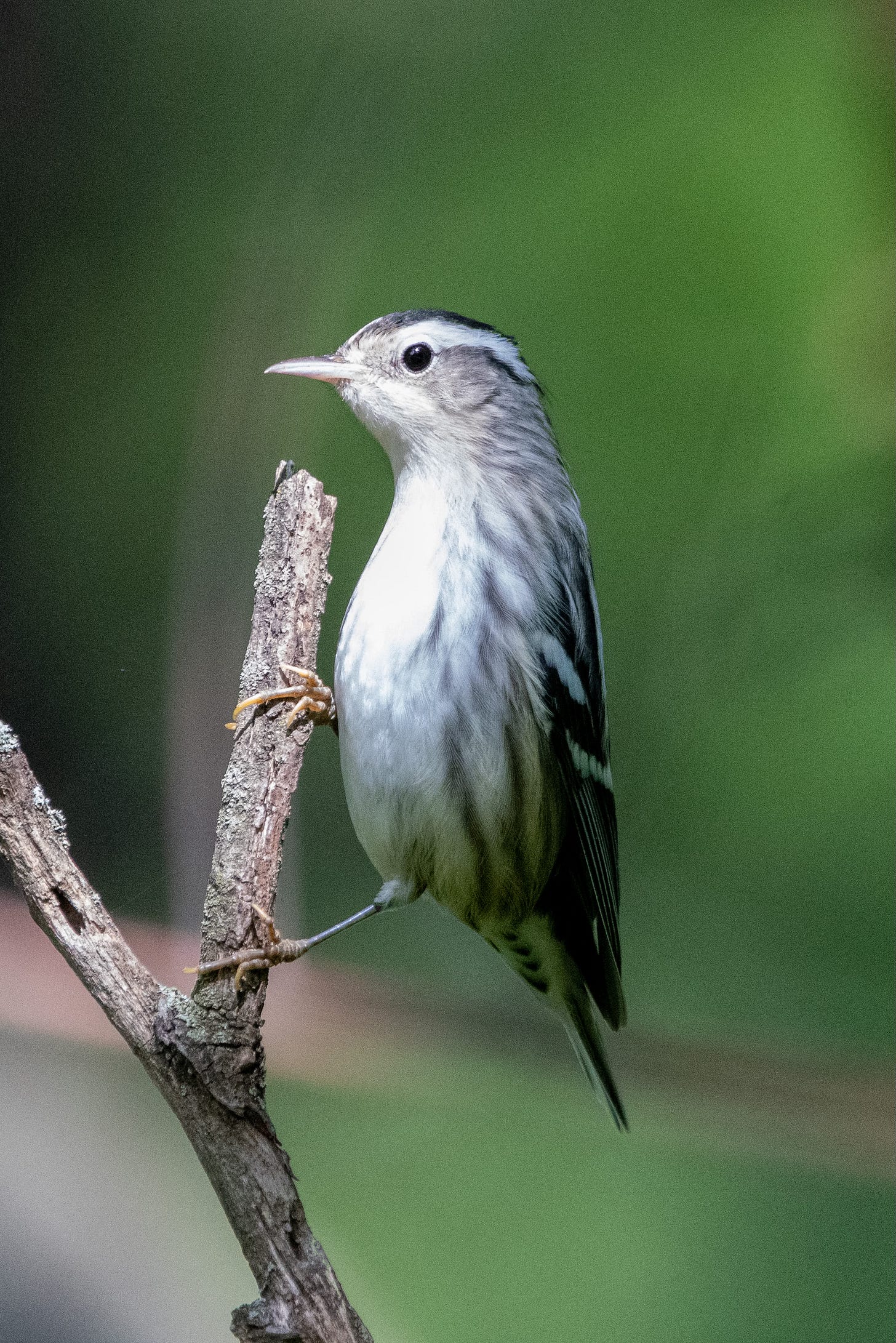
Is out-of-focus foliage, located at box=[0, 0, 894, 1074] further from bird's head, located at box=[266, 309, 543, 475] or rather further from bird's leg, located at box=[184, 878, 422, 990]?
bird's leg, located at box=[184, 878, 422, 990]

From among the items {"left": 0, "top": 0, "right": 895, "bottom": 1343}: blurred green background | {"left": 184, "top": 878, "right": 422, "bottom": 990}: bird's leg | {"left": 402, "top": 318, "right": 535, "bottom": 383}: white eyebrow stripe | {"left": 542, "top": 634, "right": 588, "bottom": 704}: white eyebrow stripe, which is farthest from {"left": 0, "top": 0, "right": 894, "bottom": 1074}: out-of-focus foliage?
{"left": 184, "top": 878, "right": 422, "bottom": 990}: bird's leg

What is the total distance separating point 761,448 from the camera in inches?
47.2

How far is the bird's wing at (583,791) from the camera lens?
33.1 inches

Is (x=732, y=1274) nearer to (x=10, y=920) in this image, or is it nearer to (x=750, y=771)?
(x=750, y=771)

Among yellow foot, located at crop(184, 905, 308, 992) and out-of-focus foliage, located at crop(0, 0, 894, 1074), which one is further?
out-of-focus foliage, located at crop(0, 0, 894, 1074)

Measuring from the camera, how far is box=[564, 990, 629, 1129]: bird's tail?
98 cm

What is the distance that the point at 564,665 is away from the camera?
0.84 metres

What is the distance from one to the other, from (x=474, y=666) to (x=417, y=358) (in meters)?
0.26

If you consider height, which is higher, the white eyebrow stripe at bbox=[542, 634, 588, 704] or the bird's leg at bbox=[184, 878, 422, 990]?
the white eyebrow stripe at bbox=[542, 634, 588, 704]

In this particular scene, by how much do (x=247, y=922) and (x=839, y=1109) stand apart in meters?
0.87

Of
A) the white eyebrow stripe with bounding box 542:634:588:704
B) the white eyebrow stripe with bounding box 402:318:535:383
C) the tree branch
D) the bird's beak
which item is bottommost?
the tree branch

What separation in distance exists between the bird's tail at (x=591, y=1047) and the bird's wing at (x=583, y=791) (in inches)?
1.3

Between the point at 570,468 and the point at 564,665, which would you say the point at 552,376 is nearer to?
the point at 570,468

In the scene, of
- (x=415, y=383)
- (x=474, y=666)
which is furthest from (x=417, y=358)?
(x=474, y=666)
